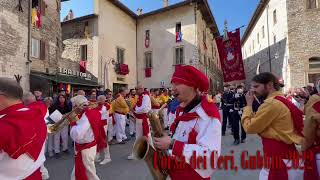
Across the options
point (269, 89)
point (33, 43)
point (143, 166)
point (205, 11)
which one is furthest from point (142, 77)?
point (269, 89)

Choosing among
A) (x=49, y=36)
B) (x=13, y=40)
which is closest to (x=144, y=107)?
(x=13, y=40)

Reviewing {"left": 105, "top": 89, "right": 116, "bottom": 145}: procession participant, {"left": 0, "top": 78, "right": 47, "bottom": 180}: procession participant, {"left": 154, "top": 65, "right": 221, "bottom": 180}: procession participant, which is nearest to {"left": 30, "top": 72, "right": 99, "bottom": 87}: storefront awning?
{"left": 105, "top": 89, "right": 116, "bottom": 145}: procession participant

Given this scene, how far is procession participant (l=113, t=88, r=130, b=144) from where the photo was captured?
12187 mm

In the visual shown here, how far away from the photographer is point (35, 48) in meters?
18.7

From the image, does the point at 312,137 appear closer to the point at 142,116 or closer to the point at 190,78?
the point at 190,78

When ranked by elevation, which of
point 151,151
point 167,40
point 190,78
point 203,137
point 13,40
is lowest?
point 151,151

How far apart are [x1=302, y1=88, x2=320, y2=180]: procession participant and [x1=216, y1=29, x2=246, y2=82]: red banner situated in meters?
12.4

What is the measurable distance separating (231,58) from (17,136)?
565 inches

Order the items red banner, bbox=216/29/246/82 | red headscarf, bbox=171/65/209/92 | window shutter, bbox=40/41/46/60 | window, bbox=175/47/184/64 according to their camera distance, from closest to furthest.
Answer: red headscarf, bbox=171/65/209/92
red banner, bbox=216/29/246/82
window shutter, bbox=40/41/46/60
window, bbox=175/47/184/64

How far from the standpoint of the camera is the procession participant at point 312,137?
3.01 metres

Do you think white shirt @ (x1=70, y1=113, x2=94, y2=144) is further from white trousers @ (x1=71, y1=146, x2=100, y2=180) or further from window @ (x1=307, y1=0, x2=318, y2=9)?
window @ (x1=307, y1=0, x2=318, y2=9)

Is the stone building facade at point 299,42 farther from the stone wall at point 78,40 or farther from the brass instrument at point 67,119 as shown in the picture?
the brass instrument at point 67,119

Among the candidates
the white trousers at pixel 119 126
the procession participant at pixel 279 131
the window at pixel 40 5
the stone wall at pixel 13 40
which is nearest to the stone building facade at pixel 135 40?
the window at pixel 40 5

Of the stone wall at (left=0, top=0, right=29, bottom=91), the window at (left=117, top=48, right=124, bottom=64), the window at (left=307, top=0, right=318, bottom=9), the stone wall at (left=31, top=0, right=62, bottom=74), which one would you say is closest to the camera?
the stone wall at (left=0, top=0, right=29, bottom=91)
